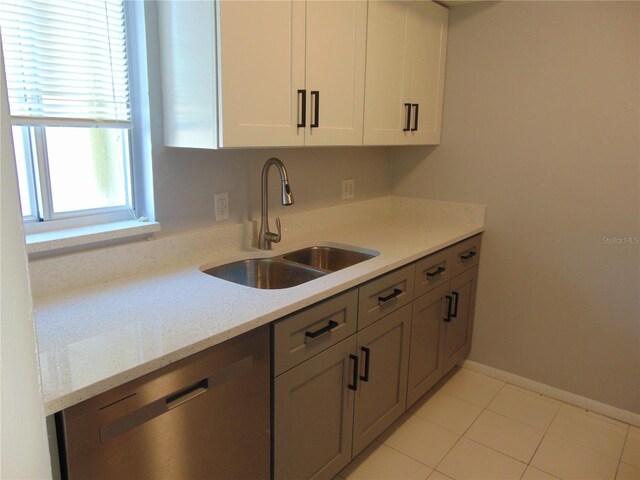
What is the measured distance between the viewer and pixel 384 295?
6.01 feet

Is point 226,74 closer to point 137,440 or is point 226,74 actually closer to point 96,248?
point 96,248

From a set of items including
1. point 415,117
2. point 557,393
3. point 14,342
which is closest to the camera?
point 14,342

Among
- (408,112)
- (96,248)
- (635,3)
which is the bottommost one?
(96,248)

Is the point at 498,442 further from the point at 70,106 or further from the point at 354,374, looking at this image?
the point at 70,106

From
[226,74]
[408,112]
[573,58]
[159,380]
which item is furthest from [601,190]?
[159,380]

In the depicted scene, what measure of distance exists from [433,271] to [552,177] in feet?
2.65

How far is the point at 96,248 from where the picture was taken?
5.06ft

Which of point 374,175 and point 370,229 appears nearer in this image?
point 370,229

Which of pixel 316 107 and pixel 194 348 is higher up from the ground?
pixel 316 107

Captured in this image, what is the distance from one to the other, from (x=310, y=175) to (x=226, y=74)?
0.92 meters

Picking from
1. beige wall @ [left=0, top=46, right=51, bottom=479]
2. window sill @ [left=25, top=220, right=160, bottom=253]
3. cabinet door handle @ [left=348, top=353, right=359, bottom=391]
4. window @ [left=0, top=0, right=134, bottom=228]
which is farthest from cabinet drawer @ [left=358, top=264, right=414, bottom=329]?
beige wall @ [left=0, top=46, right=51, bottom=479]

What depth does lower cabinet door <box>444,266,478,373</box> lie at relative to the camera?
2434mm

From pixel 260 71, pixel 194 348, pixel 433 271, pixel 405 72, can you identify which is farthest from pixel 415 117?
pixel 194 348

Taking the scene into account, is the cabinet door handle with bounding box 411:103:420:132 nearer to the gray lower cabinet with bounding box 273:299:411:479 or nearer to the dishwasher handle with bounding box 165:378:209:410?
the gray lower cabinet with bounding box 273:299:411:479
